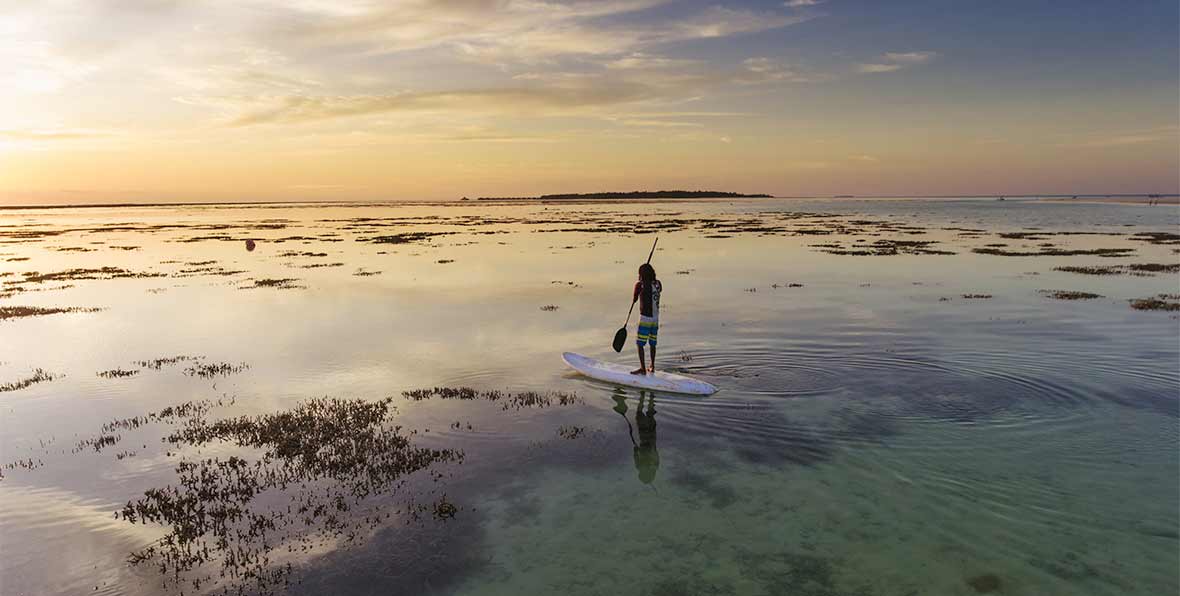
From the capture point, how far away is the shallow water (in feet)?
26.6

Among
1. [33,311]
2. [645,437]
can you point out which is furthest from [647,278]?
[33,311]

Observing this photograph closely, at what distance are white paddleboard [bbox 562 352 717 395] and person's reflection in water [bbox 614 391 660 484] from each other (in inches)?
13.5

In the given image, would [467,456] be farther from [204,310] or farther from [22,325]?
[22,325]

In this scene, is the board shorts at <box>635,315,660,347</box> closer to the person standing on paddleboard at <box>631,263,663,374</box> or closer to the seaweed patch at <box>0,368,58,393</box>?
the person standing on paddleboard at <box>631,263,663,374</box>

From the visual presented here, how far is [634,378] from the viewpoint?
1578cm

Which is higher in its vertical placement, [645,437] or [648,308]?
[648,308]

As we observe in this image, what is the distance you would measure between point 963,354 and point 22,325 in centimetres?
3223

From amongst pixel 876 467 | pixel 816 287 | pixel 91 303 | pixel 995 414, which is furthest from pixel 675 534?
pixel 91 303

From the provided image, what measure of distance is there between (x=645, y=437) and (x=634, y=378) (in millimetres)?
3256

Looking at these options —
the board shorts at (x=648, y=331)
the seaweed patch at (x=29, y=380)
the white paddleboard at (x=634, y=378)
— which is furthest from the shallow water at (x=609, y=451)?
the board shorts at (x=648, y=331)

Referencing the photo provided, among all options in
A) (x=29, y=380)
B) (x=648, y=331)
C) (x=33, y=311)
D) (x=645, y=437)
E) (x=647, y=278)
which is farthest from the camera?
(x=33, y=311)

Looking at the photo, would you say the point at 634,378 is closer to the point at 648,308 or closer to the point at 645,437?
the point at 648,308

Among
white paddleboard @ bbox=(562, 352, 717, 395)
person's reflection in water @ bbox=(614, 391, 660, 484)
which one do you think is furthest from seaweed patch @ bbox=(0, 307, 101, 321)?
person's reflection in water @ bbox=(614, 391, 660, 484)

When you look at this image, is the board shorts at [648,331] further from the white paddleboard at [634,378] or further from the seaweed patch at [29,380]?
the seaweed patch at [29,380]
